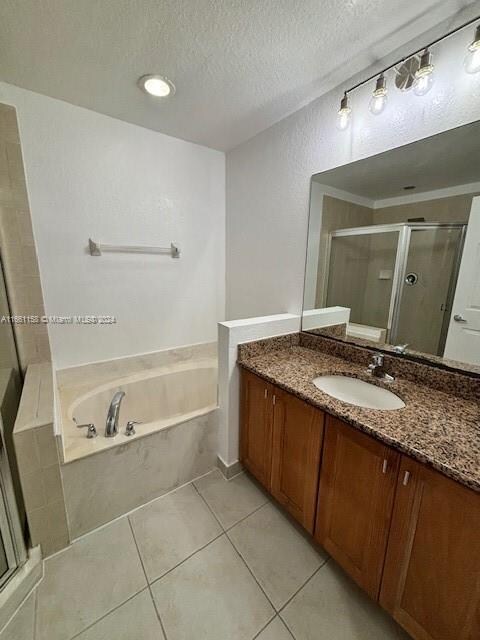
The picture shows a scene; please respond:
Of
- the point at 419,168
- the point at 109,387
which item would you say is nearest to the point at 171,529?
the point at 109,387

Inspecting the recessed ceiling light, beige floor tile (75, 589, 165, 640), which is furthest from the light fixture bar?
beige floor tile (75, 589, 165, 640)

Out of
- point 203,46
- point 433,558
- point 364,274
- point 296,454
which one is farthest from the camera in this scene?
point 364,274

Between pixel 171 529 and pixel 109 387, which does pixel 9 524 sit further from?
pixel 109 387

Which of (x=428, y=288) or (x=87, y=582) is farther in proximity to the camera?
(x=428, y=288)

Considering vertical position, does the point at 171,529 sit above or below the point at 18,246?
below

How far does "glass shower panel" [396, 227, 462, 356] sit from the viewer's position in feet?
3.72

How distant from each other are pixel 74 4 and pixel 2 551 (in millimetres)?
2104

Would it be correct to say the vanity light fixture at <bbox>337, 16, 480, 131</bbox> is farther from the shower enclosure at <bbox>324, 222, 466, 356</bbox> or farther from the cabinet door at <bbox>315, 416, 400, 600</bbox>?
the cabinet door at <bbox>315, 416, 400, 600</bbox>

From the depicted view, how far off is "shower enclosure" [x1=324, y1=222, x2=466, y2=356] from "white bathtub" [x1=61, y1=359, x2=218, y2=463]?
110cm

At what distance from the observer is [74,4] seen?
942 millimetres

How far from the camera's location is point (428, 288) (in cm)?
121

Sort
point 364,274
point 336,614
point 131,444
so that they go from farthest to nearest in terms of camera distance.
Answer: point 364,274, point 131,444, point 336,614

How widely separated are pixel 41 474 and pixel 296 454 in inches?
44.0

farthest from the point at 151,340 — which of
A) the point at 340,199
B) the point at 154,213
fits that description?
the point at 340,199
